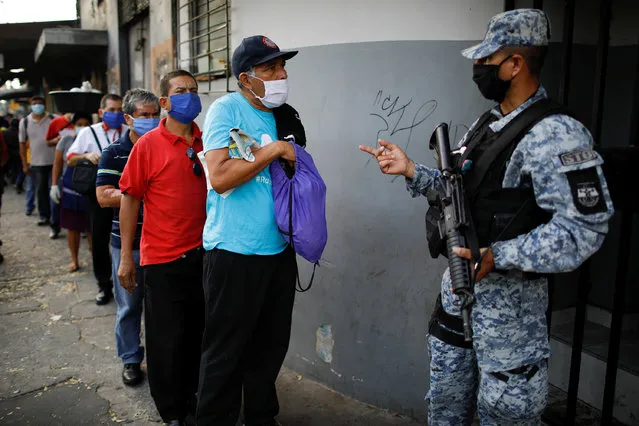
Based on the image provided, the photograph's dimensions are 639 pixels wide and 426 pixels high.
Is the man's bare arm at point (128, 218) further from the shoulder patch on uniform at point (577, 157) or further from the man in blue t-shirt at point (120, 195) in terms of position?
the shoulder patch on uniform at point (577, 157)

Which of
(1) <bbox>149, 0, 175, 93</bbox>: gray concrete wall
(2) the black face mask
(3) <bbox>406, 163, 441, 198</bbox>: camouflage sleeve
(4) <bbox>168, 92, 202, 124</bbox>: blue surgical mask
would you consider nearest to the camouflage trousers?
(3) <bbox>406, 163, 441, 198</bbox>: camouflage sleeve

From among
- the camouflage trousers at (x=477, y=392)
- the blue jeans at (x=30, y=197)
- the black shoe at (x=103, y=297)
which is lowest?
the black shoe at (x=103, y=297)

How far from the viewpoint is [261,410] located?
2777 millimetres

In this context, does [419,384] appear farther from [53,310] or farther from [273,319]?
[53,310]

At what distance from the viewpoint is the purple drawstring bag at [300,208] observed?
237cm

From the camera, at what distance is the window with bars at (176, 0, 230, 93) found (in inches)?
180

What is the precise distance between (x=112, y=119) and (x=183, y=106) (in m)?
2.23

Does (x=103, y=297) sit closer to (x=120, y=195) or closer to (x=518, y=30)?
(x=120, y=195)

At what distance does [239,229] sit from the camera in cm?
240

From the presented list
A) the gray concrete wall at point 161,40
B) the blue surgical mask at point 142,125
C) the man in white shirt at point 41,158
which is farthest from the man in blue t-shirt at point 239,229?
the man in white shirt at point 41,158

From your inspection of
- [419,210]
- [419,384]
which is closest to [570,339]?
[419,384]

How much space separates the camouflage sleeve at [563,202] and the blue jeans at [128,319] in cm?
242

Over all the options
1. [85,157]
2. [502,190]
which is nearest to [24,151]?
[85,157]

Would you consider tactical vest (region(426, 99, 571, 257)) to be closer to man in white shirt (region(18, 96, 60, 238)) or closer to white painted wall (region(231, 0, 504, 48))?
white painted wall (region(231, 0, 504, 48))
